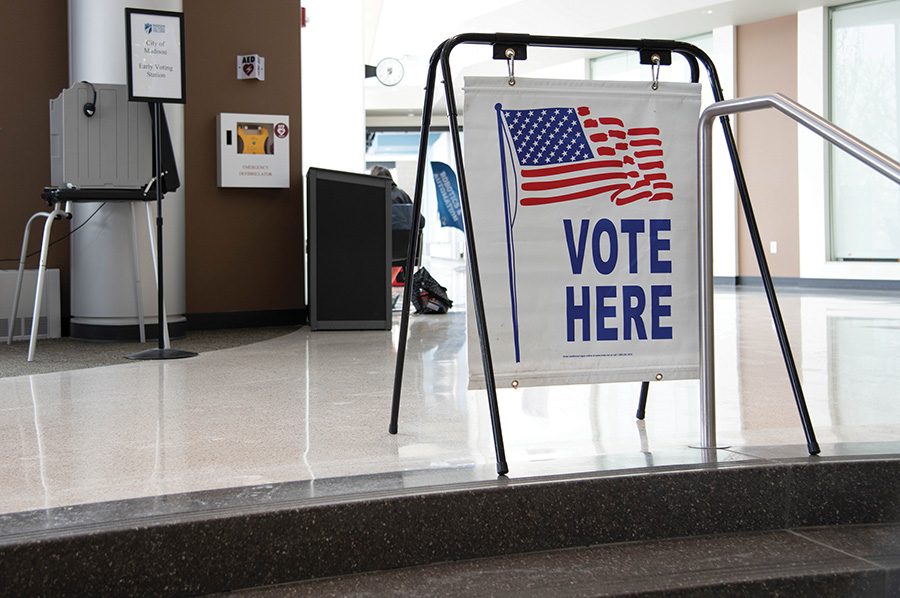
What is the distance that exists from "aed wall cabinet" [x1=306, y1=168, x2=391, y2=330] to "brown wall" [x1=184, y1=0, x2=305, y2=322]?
2.12 ft

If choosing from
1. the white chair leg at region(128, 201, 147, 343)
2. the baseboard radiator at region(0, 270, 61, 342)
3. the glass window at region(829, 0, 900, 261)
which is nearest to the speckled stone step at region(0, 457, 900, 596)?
the white chair leg at region(128, 201, 147, 343)

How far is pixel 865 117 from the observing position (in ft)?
38.5

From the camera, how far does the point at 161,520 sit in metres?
1.71

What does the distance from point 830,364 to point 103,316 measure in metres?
3.84

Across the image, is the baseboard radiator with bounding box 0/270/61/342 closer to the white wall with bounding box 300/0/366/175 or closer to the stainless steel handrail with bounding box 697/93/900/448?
the white wall with bounding box 300/0/366/175

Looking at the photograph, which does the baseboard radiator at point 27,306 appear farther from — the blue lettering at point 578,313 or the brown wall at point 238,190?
the blue lettering at point 578,313

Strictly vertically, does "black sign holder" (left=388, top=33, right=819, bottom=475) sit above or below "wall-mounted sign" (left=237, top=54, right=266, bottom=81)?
below

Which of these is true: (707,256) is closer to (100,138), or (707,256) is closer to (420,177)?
(420,177)

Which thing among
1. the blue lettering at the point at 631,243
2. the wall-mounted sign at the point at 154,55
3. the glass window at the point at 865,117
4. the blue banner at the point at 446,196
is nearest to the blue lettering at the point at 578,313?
the blue lettering at the point at 631,243

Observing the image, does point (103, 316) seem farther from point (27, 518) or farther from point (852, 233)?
point (852, 233)

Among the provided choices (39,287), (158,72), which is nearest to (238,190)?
(158,72)

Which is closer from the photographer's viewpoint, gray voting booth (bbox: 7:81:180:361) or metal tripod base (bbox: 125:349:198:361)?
metal tripod base (bbox: 125:349:198:361)

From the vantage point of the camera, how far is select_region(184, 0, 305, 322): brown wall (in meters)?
6.25

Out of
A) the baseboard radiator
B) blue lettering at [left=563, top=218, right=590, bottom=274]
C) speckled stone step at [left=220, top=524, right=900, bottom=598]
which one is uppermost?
blue lettering at [left=563, top=218, right=590, bottom=274]
